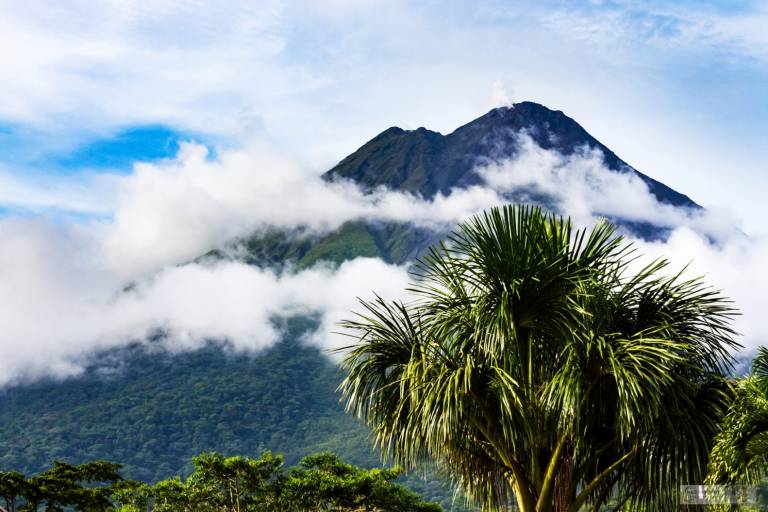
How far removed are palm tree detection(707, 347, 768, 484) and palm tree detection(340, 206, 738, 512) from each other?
2.39ft

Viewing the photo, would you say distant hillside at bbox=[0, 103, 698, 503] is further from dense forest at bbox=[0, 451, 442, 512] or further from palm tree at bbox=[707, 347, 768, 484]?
palm tree at bbox=[707, 347, 768, 484]

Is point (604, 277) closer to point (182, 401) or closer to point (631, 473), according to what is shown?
point (631, 473)

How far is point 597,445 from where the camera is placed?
33.6 ft

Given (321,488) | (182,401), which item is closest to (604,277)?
(321,488)

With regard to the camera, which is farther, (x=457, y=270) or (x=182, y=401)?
(x=182, y=401)

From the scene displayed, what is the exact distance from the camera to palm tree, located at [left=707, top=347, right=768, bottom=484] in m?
8.18

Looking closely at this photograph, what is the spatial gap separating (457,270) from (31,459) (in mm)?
141956

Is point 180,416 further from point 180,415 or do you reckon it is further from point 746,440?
point 746,440

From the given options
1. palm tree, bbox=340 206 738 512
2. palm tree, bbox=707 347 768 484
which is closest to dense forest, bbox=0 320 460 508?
palm tree, bbox=340 206 738 512

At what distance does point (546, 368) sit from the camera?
34.2 feet

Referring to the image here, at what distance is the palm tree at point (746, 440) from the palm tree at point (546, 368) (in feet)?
2.39

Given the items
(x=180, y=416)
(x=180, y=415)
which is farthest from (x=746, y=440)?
(x=180, y=415)

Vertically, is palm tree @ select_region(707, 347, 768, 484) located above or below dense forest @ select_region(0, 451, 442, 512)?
above

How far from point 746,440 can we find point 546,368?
260cm
